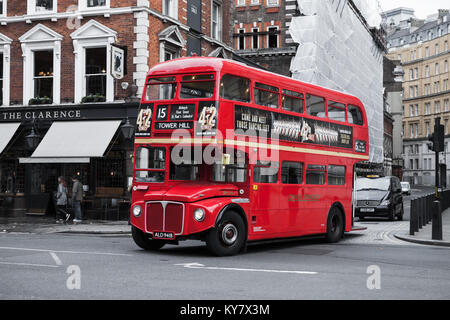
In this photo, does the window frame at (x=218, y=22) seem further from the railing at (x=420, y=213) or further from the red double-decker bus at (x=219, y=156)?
the red double-decker bus at (x=219, y=156)

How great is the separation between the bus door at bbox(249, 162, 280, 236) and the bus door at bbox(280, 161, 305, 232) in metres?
0.25

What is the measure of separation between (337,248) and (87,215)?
41.8ft

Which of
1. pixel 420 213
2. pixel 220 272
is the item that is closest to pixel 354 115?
pixel 420 213

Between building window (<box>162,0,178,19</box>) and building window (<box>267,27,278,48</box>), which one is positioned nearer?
building window (<box>162,0,178,19</box>)

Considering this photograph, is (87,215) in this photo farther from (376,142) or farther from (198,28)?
(376,142)

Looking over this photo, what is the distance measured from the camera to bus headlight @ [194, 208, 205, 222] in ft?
39.8

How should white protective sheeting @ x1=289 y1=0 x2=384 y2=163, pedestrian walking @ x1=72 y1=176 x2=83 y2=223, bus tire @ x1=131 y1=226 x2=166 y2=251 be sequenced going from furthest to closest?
white protective sheeting @ x1=289 y1=0 x2=384 y2=163
pedestrian walking @ x1=72 y1=176 x2=83 y2=223
bus tire @ x1=131 y1=226 x2=166 y2=251

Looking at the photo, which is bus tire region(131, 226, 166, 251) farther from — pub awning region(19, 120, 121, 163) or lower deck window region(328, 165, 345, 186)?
pub awning region(19, 120, 121, 163)

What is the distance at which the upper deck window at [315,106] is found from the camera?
50.9 feet

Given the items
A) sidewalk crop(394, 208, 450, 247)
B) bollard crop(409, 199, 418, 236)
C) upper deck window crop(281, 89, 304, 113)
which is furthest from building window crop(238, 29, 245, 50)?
upper deck window crop(281, 89, 304, 113)

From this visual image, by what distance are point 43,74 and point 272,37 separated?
78.5 ft

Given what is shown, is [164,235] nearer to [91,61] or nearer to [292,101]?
[292,101]

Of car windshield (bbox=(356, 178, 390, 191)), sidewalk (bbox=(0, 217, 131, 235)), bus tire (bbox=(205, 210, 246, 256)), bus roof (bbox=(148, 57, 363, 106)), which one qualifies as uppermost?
bus roof (bbox=(148, 57, 363, 106))

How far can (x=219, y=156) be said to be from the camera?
1273 cm
